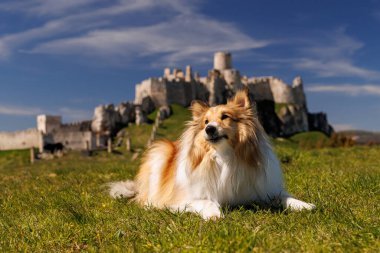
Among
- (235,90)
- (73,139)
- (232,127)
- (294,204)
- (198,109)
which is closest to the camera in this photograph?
(232,127)

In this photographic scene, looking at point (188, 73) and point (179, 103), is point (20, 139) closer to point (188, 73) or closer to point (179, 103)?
point (179, 103)

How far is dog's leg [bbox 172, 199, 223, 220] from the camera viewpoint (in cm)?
583

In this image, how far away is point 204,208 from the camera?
607cm

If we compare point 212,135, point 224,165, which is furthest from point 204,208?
point 212,135

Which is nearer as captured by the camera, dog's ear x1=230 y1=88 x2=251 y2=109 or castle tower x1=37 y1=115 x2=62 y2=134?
dog's ear x1=230 y1=88 x2=251 y2=109

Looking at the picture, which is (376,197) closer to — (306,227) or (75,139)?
(306,227)

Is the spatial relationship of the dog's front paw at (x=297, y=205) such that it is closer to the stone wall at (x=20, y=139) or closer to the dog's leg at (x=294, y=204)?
the dog's leg at (x=294, y=204)

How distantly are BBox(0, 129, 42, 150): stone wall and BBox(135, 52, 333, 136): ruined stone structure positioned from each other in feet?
63.8

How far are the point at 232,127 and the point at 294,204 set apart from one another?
1298 mm

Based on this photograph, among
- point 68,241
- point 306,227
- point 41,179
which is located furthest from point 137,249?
point 41,179

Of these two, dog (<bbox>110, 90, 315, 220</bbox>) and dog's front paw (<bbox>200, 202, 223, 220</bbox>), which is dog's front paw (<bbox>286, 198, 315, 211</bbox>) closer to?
dog (<bbox>110, 90, 315, 220</bbox>)

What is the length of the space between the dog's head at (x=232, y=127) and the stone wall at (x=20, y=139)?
77.1 meters

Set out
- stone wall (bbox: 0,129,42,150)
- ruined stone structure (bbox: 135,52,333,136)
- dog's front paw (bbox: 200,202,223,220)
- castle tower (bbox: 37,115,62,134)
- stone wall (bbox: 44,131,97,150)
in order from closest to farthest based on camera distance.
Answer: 1. dog's front paw (bbox: 200,202,223,220)
2. stone wall (bbox: 44,131,97,150)
3. stone wall (bbox: 0,129,42,150)
4. castle tower (bbox: 37,115,62,134)
5. ruined stone structure (bbox: 135,52,333,136)

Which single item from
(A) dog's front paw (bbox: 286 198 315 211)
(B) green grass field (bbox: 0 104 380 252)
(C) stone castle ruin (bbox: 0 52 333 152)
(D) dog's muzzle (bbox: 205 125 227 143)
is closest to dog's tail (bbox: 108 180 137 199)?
(B) green grass field (bbox: 0 104 380 252)
